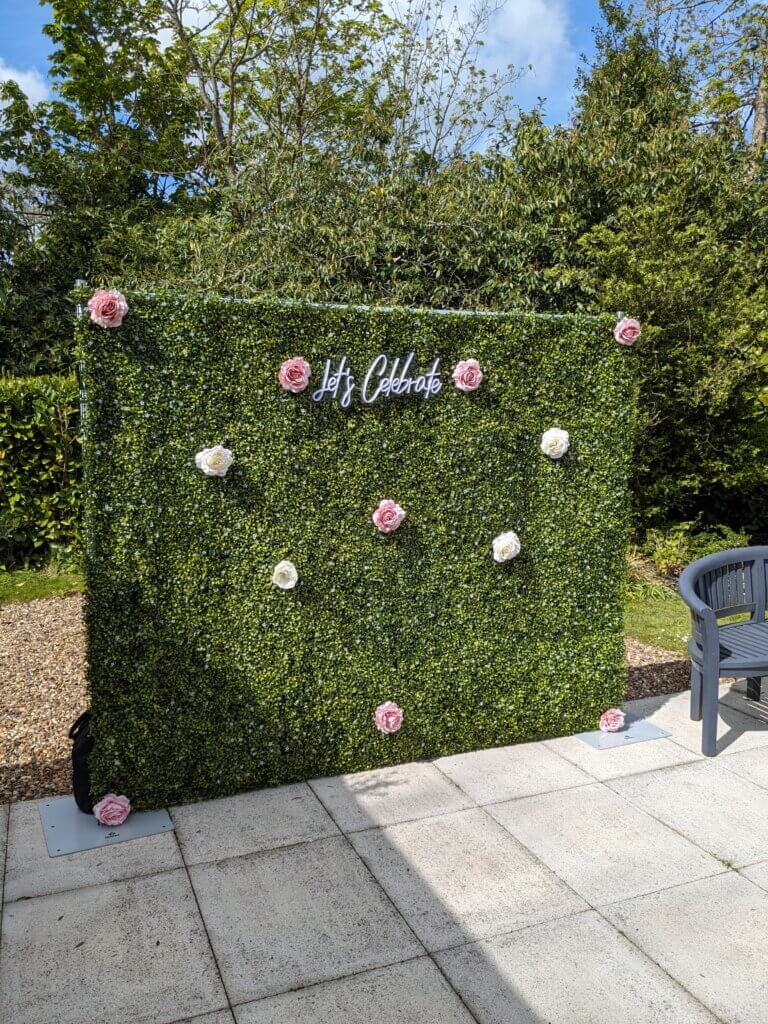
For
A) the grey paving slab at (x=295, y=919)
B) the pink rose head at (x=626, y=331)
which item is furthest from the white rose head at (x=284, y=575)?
the pink rose head at (x=626, y=331)

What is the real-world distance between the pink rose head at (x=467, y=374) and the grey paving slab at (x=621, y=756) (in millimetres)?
2312

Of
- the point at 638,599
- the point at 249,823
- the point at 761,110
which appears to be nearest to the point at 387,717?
the point at 249,823

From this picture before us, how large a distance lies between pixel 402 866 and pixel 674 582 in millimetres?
6634

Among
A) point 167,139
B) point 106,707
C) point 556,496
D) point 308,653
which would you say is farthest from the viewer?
point 167,139

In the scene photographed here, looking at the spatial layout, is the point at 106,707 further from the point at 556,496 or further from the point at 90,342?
the point at 556,496

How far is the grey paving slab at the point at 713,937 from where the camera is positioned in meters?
2.92

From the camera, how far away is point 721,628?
5395 millimetres

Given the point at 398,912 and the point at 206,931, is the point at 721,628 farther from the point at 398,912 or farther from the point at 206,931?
the point at 206,931

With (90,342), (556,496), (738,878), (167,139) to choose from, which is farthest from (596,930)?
(167,139)

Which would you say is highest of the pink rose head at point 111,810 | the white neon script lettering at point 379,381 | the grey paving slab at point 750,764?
the white neon script lettering at point 379,381

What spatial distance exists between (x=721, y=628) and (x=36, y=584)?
22.0 feet

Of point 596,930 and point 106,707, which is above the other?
point 106,707

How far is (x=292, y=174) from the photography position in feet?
29.1

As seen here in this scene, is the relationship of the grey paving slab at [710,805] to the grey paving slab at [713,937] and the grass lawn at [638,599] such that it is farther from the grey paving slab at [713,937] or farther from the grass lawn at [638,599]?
the grass lawn at [638,599]
